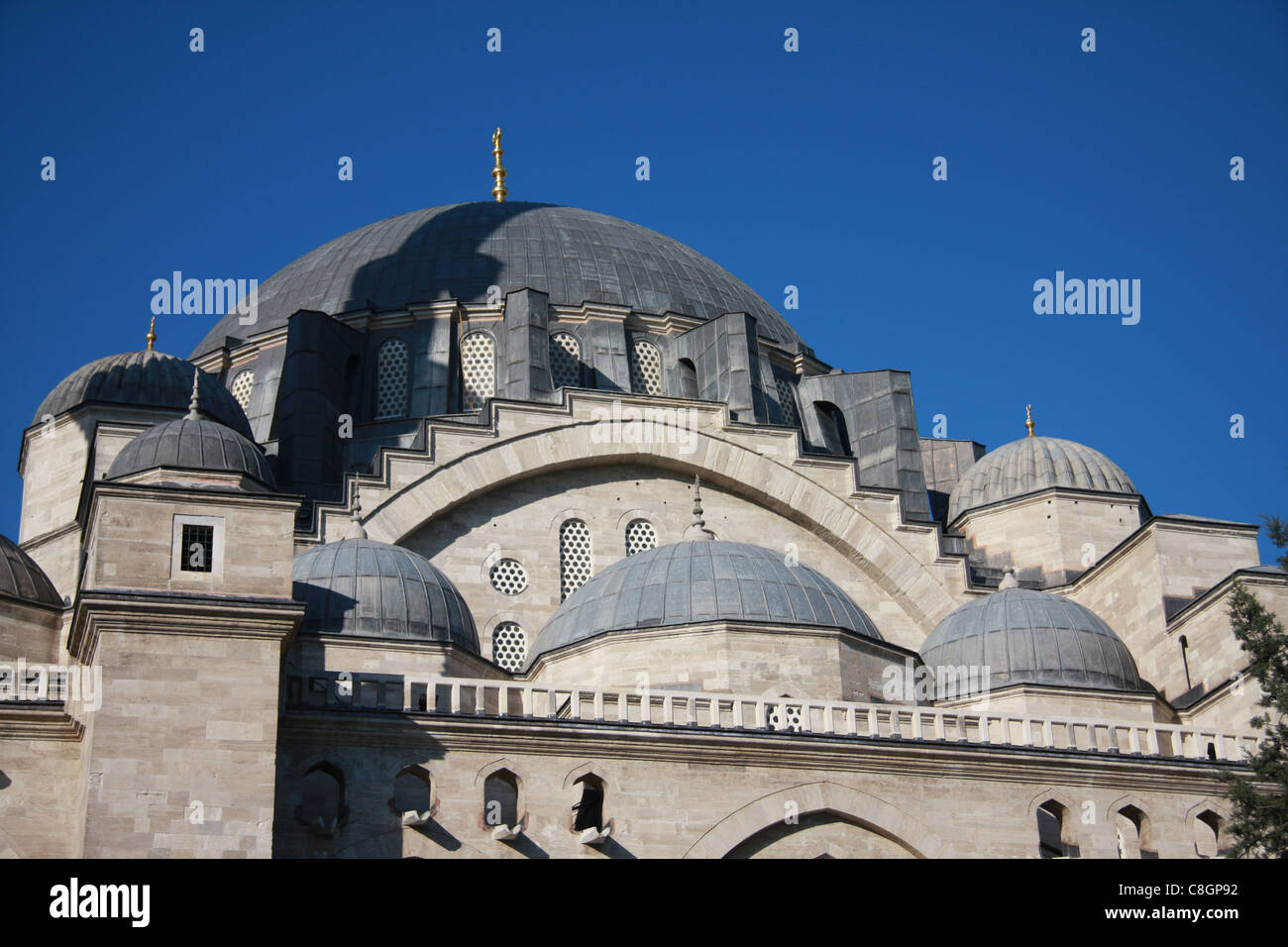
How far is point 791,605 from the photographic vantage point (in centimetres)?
2577

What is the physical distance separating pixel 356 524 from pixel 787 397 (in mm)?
11182

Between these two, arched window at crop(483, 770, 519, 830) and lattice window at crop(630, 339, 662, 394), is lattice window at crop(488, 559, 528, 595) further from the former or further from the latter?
arched window at crop(483, 770, 519, 830)

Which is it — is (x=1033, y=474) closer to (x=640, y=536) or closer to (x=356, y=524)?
(x=640, y=536)

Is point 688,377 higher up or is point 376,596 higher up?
point 688,377

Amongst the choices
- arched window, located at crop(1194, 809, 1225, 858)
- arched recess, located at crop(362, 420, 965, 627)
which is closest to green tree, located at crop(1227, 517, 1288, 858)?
arched window, located at crop(1194, 809, 1225, 858)

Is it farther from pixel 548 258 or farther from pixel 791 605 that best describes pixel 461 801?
pixel 548 258

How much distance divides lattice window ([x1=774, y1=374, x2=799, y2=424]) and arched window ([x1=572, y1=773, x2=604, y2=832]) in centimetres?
1368

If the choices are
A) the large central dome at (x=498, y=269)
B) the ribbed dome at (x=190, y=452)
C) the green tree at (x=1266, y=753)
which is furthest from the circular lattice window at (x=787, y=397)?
the green tree at (x=1266, y=753)

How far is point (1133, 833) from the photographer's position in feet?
79.3

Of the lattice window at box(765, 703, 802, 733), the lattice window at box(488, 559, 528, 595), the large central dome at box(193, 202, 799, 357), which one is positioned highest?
the large central dome at box(193, 202, 799, 357)

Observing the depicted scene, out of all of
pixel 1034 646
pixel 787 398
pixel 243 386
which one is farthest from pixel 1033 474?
pixel 243 386

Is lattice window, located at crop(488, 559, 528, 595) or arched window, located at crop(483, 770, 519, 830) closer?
arched window, located at crop(483, 770, 519, 830)

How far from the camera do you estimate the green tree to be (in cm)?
2084
